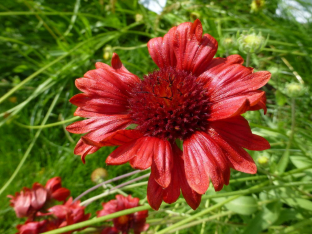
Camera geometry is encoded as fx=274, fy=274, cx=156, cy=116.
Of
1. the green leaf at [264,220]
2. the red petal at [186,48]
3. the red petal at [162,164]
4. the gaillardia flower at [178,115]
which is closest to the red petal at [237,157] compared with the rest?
the gaillardia flower at [178,115]

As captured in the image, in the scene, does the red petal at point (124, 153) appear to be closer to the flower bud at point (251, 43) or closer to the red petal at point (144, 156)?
the red petal at point (144, 156)

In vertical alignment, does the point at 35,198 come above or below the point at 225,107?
below

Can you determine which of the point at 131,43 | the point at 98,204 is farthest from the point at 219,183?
the point at 131,43

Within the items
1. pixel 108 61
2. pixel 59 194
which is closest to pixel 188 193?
pixel 59 194

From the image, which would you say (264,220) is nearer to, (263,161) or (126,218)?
(263,161)

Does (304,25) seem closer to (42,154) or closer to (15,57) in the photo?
(42,154)

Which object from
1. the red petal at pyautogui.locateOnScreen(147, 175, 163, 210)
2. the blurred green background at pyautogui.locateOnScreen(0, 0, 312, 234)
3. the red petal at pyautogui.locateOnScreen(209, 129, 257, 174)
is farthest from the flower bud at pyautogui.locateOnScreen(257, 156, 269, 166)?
the red petal at pyautogui.locateOnScreen(147, 175, 163, 210)
